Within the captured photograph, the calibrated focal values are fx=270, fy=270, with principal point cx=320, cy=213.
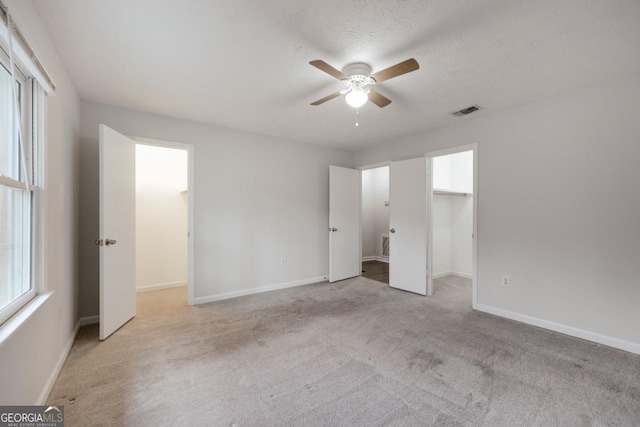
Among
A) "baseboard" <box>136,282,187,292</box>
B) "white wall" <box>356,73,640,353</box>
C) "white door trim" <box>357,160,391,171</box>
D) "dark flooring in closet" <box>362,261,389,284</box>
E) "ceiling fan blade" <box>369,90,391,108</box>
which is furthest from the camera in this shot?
"dark flooring in closet" <box>362,261,389,284</box>

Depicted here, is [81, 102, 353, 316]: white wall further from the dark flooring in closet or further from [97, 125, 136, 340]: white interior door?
the dark flooring in closet

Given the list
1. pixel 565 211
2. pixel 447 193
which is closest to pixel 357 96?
pixel 565 211

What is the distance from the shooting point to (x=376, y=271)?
5672mm

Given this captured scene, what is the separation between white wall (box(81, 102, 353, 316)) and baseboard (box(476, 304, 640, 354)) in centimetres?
263

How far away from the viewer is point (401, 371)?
6.81ft

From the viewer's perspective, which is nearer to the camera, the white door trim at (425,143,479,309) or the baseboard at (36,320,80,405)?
the baseboard at (36,320,80,405)

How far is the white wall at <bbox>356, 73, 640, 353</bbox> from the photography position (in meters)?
2.42

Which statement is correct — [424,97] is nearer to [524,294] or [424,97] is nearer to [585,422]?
[524,294]

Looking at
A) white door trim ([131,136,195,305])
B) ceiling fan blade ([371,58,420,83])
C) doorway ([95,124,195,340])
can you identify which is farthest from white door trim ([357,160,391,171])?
doorway ([95,124,195,340])

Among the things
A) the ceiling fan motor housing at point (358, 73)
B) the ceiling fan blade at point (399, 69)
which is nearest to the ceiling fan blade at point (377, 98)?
the ceiling fan motor housing at point (358, 73)

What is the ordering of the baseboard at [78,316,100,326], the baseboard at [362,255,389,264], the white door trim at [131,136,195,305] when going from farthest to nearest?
the baseboard at [362,255,389,264] < the white door trim at [131,136,195,305] < the baseboard at [78,316,100,326]

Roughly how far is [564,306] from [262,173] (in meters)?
3.99

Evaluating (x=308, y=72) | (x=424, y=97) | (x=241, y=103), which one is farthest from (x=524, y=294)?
(x=241, y=103)

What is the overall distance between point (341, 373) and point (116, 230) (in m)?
2.61
